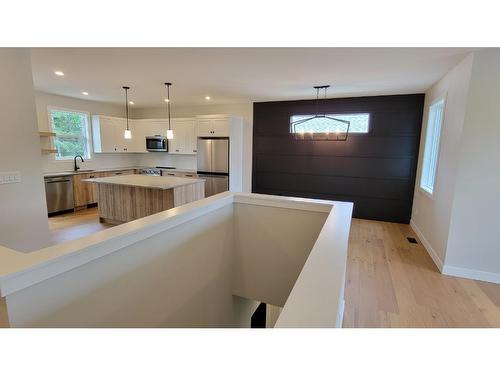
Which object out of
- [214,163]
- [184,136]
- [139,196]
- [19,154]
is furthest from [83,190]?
[19,154]

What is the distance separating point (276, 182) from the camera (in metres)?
6.12

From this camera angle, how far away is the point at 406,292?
8.93ft

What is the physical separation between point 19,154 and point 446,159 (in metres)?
5.02

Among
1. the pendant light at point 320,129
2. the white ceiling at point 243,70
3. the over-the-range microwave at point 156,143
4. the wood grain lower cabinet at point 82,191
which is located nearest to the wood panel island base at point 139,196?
the wood grain lower cabinet at point 82,191

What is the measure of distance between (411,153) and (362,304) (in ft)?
11.9

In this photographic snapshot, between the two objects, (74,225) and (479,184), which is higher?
(479,184)

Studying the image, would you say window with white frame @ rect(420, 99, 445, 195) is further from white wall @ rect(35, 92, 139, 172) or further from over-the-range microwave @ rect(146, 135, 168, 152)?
white wall @ rect(35, 92, 139, 172)

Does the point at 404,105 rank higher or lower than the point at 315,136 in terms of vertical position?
higher

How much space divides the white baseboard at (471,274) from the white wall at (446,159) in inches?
4.7

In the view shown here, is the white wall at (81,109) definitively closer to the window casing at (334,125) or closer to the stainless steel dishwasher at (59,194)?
the stainless steel dishwasher at (59,194)

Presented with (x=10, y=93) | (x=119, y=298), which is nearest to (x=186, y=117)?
(x=10, y=93)

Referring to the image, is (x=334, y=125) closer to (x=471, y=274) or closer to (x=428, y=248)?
(x=428, y=248)

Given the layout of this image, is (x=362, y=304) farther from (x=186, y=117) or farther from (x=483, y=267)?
(x=186, y=117)

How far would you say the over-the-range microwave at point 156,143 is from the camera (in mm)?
6739
